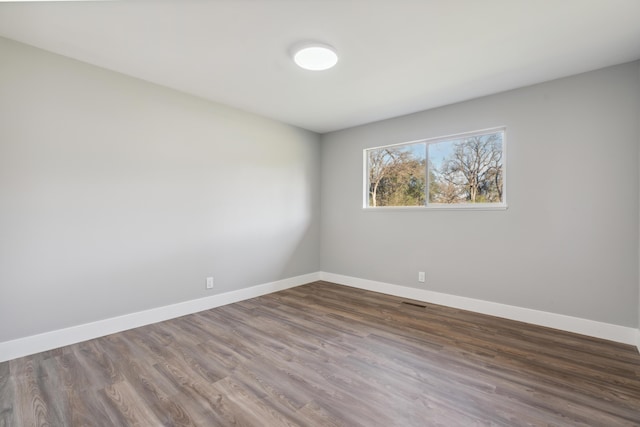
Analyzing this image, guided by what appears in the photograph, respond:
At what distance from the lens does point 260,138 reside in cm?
402

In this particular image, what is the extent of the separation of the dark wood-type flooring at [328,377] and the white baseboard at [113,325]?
94 millimetres

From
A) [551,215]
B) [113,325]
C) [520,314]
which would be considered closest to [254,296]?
[113,325]

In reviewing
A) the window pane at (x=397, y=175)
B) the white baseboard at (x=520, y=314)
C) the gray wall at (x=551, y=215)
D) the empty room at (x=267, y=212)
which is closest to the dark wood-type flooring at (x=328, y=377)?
the empty room at (x=267, y=212)

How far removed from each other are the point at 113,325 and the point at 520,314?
4068mm

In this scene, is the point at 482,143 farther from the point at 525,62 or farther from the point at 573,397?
the point at 573,397

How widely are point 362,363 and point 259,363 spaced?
0.78 m

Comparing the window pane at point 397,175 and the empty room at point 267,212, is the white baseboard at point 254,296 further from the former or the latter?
the window pane at point 397,175

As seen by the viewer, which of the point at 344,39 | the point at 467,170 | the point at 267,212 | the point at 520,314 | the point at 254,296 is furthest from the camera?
the point at 267,212

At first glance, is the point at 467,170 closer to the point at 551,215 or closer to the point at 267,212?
the point at 551,215

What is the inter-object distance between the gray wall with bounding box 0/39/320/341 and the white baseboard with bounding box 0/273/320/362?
60mm

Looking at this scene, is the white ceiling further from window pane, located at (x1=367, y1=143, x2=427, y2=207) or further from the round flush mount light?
window pane, located at (x1=367, y1=143, x2=427, y2=207)

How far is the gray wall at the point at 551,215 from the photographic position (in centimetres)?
258

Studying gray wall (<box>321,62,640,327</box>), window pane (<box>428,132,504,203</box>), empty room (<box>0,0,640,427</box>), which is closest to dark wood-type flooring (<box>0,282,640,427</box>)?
empty room (<box>0,0,640,427</box>)

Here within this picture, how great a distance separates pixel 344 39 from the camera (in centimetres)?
223
